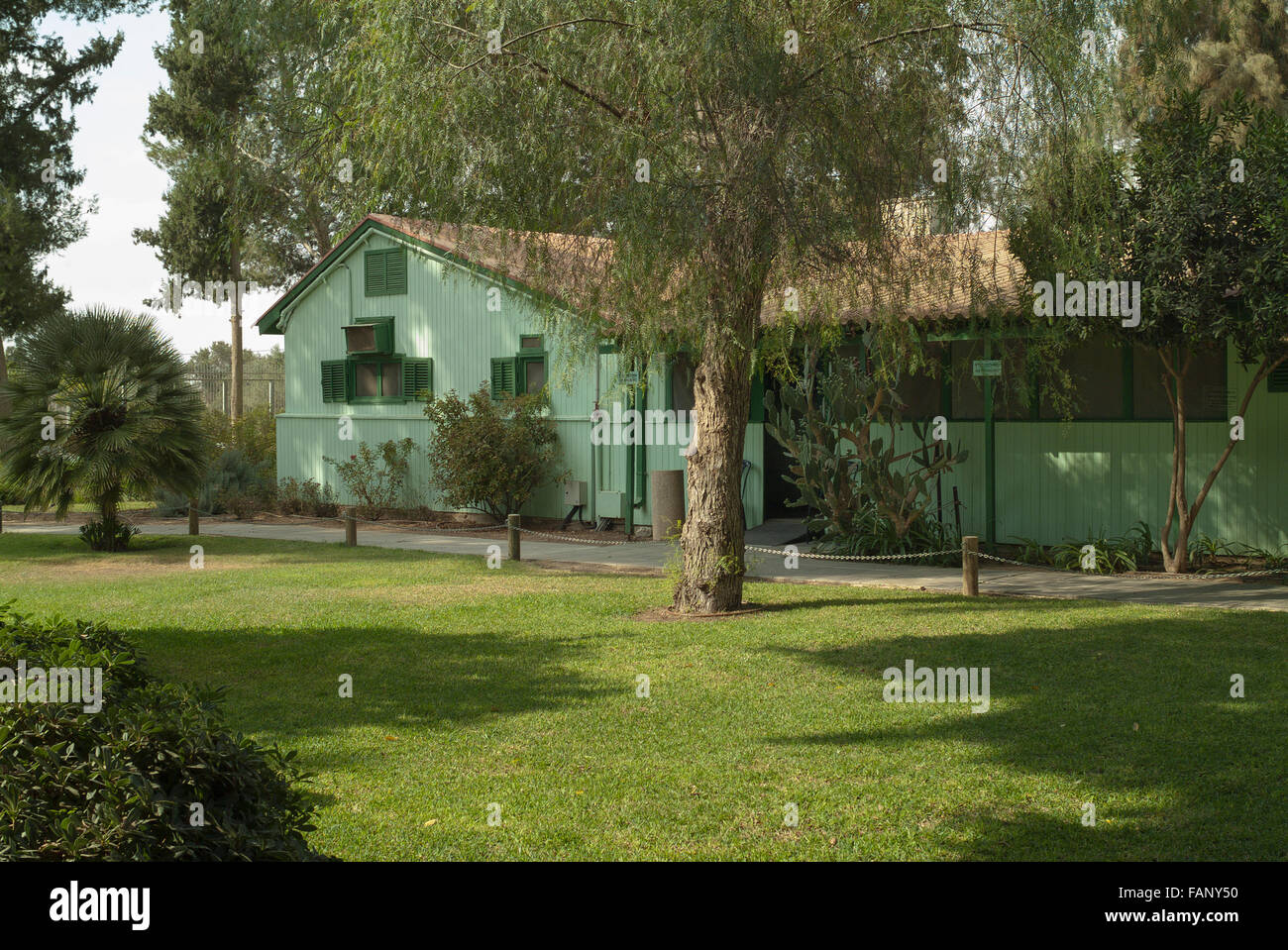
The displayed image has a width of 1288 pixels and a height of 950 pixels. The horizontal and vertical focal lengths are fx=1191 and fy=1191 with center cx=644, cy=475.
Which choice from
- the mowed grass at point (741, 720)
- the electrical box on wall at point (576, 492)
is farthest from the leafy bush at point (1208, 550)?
the electrical box on wall at point (576, 492)

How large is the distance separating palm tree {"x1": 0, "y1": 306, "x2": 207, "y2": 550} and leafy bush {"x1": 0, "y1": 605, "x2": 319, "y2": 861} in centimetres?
1337

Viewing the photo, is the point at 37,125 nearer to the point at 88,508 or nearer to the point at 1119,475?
the point at 88,508

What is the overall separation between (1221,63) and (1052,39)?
795 inches

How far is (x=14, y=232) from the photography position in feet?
→ 81.7

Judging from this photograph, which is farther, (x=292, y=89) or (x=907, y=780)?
(x=292, y=89)

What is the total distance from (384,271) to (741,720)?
16834mm

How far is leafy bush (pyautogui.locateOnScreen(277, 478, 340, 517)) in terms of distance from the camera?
23.2 m

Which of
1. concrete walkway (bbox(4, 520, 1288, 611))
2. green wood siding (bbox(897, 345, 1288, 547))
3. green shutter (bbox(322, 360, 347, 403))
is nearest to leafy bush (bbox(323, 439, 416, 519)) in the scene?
green shutter (bbox(322, 360, 347, 403))

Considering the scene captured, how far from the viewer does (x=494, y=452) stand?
64.1 ft

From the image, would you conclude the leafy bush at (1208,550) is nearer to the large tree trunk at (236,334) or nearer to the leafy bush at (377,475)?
the leafy bush at (377,475)

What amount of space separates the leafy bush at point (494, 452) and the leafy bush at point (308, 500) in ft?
12.2

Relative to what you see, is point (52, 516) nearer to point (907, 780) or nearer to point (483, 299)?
point (483, 299)

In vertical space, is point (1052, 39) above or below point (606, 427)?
above
